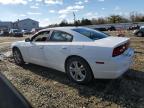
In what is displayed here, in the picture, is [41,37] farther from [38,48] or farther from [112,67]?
[112,67]

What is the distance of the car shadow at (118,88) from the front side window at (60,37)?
1085mm

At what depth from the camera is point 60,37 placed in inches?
281

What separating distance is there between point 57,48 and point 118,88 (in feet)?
6.52

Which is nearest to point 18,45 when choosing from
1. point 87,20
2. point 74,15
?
point 74,15

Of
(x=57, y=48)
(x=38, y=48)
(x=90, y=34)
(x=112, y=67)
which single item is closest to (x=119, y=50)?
(x=112, y=67)

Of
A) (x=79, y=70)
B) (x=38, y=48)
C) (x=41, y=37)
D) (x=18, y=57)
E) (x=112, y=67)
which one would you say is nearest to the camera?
(x=112, y=67)

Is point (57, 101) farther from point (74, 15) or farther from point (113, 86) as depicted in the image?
point (74, 15)

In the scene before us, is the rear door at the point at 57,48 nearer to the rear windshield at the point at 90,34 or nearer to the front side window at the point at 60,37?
the front side window at the point at 60,37

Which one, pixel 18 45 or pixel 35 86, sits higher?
pixel 18 45

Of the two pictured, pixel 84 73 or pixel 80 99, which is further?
pixel 84 73

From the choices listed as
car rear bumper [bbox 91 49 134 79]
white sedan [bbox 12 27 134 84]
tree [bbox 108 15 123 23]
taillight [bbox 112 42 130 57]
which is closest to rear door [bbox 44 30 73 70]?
white sedan [bbox 12 27 134 84]

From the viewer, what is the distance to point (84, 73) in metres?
6.36

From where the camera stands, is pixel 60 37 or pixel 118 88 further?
pixel 60 37

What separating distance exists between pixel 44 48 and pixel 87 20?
7945cm
